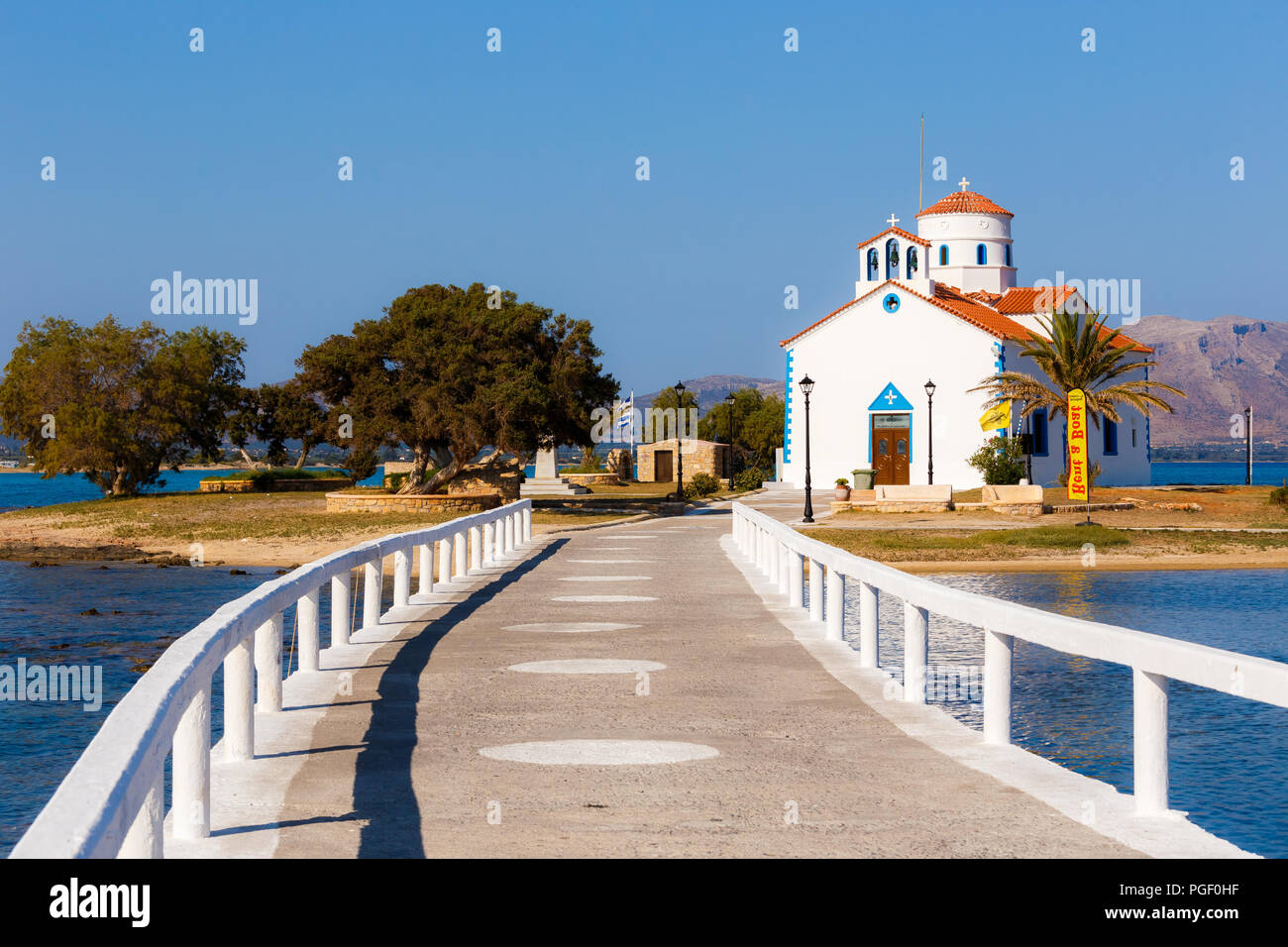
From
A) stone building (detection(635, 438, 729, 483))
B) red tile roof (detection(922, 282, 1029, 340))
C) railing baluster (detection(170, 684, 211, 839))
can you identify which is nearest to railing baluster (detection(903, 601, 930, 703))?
railing baluster (detection(170, 684, 211, 839))

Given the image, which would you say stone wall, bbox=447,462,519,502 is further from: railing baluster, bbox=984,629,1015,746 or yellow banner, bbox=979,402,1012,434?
railing baluster, bbox=984,629,1015,746

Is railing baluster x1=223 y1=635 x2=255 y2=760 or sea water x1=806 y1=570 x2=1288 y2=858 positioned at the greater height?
railing baluster x1=223 y1=635 x2=255 y2=760

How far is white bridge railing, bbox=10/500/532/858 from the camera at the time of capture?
164 inches

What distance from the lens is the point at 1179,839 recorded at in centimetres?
610

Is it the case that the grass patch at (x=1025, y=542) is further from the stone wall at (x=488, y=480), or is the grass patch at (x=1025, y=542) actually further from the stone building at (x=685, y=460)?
the stone building at (x=685, y=460)

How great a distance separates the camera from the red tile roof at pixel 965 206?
7269cm

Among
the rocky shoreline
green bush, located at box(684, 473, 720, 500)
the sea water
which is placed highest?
green bush, located at box(684, 473, 720, 500)

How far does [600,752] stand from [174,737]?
2.64 metres

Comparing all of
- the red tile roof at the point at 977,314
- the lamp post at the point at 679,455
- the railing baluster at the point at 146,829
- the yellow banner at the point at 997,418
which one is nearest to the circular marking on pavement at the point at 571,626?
the railing baluster at the point at 146,829

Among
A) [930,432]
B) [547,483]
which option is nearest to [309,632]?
[930,432]

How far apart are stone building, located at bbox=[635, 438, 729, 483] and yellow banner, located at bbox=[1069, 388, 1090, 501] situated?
40.7 m

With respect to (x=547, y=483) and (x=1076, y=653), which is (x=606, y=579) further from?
(x=547, y=483)
